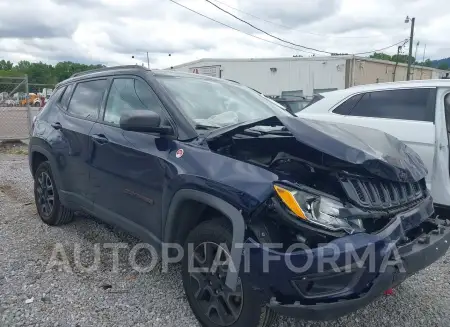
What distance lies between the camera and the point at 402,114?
4988mm

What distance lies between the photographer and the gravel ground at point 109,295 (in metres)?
2.90

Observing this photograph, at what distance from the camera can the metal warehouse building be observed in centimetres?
2380

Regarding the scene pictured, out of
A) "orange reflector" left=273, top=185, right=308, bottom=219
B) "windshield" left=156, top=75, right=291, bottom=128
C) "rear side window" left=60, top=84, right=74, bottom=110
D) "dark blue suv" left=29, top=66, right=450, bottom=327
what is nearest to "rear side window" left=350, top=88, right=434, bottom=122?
"windshield" left=156, top=75, right=291, bottom=128

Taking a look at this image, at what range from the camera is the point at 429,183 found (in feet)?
14.6

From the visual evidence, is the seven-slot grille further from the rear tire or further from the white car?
the rear tire

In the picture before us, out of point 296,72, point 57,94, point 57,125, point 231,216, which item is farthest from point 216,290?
point 296,72

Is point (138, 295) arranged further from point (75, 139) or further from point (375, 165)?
point (375, 165)

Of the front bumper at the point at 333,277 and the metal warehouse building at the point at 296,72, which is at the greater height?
the metal warehouse building at the point at 296,72

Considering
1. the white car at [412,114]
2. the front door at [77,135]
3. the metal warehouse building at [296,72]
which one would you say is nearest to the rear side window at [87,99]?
the front door at [77,135]

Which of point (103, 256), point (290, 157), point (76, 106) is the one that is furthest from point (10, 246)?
point (290, 157)

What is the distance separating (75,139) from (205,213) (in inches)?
75.1

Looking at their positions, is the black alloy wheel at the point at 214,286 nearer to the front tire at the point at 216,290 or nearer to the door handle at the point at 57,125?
the front tire at the point at 216,290

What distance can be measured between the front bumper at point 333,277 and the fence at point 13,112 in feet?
36.8

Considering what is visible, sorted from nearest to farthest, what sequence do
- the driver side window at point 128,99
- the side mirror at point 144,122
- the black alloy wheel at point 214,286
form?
the black alloy wheel at point 214,286 < the side mirror at point 144,122 < the driver side window at point 128,99
